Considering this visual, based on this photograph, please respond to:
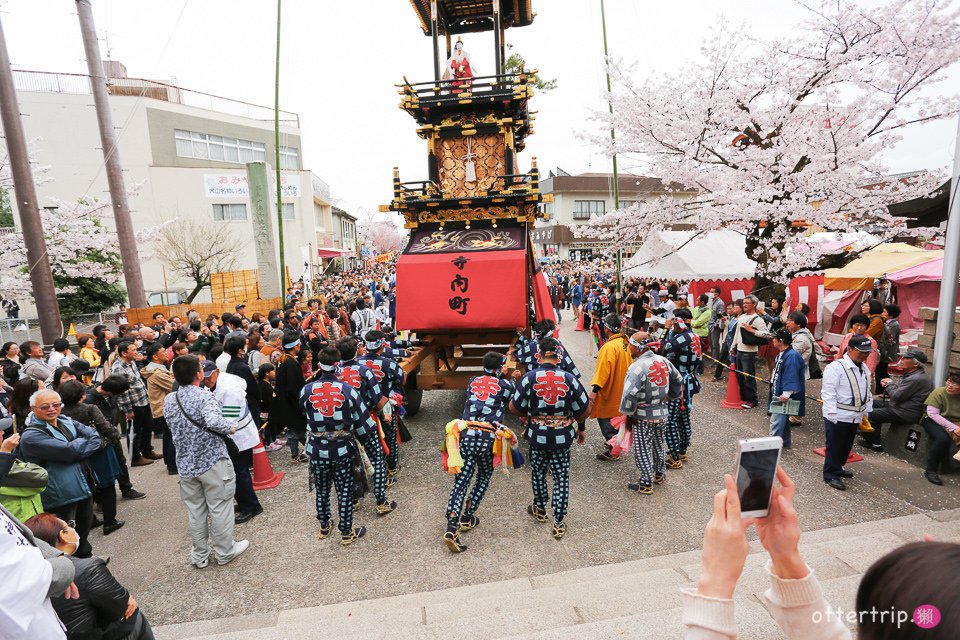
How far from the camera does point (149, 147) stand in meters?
24.3

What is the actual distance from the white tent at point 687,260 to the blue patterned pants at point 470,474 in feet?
31.0

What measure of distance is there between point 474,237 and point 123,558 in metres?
6.35

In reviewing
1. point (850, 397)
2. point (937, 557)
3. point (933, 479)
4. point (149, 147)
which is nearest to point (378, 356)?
point (850, 397)

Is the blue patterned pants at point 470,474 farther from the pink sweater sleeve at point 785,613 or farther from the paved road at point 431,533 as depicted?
the pink sweater sleeve at point 785,613

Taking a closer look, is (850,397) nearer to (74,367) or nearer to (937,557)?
(937,557)

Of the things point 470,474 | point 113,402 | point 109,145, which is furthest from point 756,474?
point 109,145

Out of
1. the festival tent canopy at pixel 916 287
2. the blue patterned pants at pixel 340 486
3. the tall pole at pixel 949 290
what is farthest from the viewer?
the festival tent canopy at pixel 916 287

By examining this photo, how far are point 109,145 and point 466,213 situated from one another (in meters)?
9.22

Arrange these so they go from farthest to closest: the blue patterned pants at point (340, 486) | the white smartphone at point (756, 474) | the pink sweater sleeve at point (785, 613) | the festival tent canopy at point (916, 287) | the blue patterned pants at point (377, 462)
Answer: the festival tent canopy at point (916, 287), the blue patterned pants at point (377, 462), the blue patterned pants at point (340, 486), the white smartphone at point (756, 474), the pink sweater sleeve at point (785, 613)

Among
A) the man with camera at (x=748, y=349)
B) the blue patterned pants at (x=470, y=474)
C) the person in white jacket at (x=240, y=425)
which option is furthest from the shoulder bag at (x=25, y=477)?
the man with camera at (x=748, y=349)

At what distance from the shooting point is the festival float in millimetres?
7480

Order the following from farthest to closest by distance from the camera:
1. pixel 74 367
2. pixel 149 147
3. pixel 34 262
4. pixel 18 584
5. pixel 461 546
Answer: pixel 149 147 < pixel 34 262 < pixel 74 367 < pixel 461 546 < pixel 18 584

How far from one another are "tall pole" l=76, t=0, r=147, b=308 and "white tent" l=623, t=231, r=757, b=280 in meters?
12.9

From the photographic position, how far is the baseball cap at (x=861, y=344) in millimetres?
4812
